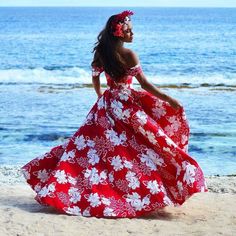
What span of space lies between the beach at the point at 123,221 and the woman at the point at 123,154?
0.44 ft

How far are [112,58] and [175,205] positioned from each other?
1.25 metres

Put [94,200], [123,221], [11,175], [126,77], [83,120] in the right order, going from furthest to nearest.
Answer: [83,120] < [11,175] < [126,77] < [94,200] < [123,221]

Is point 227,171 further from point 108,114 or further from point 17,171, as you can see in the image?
point 108,114

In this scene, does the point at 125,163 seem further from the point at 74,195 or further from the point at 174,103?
the point at 174,103

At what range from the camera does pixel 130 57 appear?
5.23m

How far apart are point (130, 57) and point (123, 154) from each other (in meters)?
0.76

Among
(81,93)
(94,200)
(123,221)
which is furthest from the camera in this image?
(81,93)

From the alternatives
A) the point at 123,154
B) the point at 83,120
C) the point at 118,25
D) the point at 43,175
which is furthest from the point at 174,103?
the point at 83,120

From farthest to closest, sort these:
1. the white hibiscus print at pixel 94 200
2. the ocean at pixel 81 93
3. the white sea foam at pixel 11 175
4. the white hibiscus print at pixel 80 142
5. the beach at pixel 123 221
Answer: the ocean at pixel 81 93
the white sea foam at pixel 11 175
the white hibiscus print at pixel 80 142
the white hibiscus print at pixel 94 200
the beach at pixel 123 221

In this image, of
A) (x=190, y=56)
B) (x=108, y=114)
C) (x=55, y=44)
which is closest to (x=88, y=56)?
(x=190, y=56)

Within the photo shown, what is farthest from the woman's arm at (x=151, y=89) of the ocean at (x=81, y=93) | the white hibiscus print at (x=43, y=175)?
A: the ocean at (x=81, y=93)

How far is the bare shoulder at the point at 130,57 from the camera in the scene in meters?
5.22

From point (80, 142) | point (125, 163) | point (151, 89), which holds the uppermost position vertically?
point (151, 89)

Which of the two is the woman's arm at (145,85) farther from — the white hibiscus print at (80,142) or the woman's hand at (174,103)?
the white hibiscus print at (80,142)
